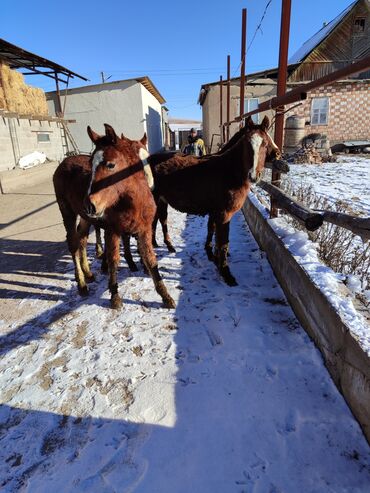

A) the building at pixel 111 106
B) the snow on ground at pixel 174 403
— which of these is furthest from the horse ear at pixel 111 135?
the building at pixel 111 106

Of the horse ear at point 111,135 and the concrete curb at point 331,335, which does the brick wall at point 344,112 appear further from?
the horse ear at point 111,135

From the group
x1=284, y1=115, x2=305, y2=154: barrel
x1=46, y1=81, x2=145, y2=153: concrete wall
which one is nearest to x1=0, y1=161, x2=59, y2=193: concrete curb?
x1=46, y1=81, x2=145, y2=153: concrete wall

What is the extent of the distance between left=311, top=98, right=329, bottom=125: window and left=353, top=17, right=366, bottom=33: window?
6661mm

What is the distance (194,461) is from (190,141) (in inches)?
321

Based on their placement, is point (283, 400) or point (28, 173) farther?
point (28, 173)

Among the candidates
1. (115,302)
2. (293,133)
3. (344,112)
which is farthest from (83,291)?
(344,112)

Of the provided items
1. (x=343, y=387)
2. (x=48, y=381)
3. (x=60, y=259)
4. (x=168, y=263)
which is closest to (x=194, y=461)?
(x=343, y=387)

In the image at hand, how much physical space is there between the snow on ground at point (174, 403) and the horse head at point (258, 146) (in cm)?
137

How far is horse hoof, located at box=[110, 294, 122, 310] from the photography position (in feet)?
11.4

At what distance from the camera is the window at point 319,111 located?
61.9 ft

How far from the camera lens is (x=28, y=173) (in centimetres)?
1165

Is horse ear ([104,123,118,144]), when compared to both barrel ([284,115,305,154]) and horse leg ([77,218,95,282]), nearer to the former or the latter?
horse leg ([77,218,95,282])

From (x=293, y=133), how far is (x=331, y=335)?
17.6 meters

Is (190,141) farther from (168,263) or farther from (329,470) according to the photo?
(329,470)
